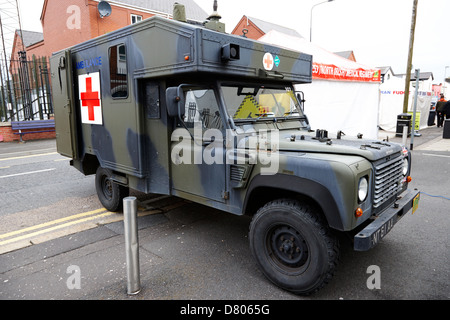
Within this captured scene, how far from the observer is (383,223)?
2.96 metres

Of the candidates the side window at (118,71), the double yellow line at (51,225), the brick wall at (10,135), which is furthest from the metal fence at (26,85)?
the side window at (118,71)

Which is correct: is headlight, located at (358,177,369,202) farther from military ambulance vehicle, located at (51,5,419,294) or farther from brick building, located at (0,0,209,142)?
brick building, located at (0,0,209,142)

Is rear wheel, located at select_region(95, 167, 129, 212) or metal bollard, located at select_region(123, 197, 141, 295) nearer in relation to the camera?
metal bollard, located at select_region(123, 197, 141, 295)

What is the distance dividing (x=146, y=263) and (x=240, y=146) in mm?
1772

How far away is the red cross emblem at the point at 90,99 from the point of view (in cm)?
502

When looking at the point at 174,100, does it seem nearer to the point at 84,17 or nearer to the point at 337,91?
the point at 337,91

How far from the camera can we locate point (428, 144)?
1352cm

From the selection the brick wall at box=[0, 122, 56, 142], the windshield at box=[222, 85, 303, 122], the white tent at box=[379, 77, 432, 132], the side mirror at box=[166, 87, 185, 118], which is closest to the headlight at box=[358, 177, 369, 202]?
the windshield at box=[222, 85, 303, 122]

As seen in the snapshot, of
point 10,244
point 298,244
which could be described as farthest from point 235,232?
point 10,244

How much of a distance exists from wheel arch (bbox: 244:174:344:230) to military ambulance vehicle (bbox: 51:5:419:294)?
11 millimetres

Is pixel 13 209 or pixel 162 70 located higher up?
pixel 162 70

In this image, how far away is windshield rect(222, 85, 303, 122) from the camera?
3.73 metres

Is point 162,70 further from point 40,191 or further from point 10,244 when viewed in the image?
point 40,191
